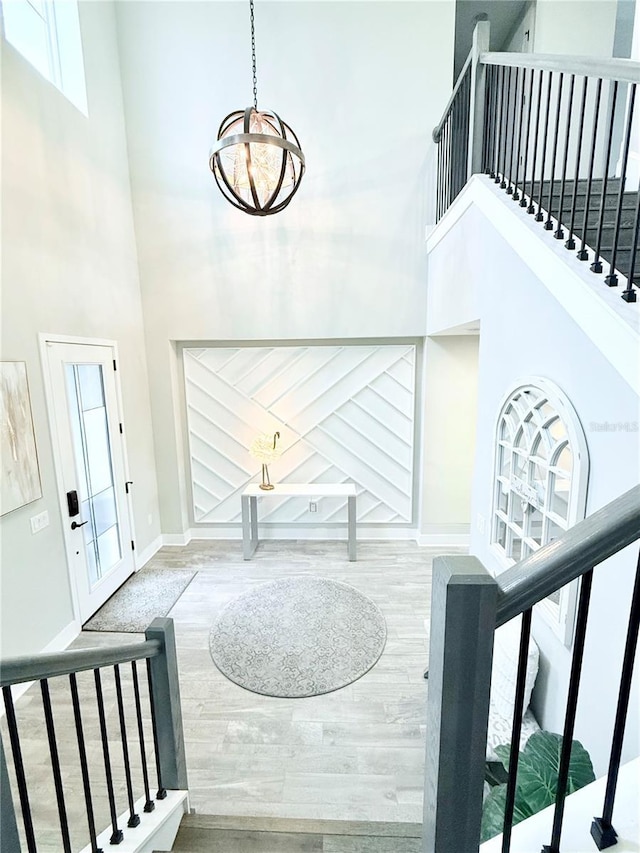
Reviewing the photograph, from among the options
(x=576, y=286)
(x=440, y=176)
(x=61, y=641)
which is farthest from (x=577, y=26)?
(x=61, y=641)

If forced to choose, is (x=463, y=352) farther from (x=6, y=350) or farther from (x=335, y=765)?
(x=6, y=350)

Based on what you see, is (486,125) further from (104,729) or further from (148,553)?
(148,553)

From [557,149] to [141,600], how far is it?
5114mm

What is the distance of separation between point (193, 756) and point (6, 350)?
111 inches

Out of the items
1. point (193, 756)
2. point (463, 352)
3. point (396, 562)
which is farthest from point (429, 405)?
point (193, 756)

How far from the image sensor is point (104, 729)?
1.47 m

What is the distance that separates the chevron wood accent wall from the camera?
15.8 feet

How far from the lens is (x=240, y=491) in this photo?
5.06m

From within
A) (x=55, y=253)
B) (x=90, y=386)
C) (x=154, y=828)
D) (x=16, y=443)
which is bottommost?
(x=154, y=828)

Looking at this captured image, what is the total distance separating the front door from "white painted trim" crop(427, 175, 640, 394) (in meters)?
3.32

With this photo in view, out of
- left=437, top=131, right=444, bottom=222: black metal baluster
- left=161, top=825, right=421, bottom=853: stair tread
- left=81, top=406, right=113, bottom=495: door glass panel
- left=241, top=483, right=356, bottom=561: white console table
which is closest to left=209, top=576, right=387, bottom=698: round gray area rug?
left=241, top=483, right=356, bottom=561: white console table

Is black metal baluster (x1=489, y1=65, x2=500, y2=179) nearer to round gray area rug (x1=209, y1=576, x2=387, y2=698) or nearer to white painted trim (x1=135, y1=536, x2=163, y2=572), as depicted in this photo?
round gray area rug (x1=209, y1=576, x2=387, y2=698)

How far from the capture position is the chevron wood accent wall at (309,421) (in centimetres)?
482

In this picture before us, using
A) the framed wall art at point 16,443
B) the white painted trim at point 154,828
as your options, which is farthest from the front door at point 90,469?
the white painted trim at point 154,828
